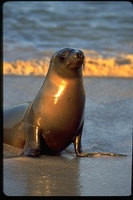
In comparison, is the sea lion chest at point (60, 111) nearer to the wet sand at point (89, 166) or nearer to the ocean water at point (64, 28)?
the wet sand at point (89, 166)

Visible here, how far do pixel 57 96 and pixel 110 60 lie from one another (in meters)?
5.10

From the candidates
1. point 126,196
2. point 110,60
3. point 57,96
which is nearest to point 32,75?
point 110,60

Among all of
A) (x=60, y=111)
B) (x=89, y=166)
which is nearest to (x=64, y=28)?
(x=60, y=111)

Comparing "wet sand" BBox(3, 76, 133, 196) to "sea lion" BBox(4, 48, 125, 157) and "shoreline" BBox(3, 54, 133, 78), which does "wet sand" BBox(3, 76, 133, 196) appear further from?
"shoreline" BBox(3, 54, 133, 78)

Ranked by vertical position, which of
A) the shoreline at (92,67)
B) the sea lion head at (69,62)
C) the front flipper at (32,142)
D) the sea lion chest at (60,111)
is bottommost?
the shoreline at (92,67)

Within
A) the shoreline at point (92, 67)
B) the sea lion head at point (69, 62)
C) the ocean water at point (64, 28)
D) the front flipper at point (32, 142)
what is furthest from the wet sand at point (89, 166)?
the ocean water at point (64, 28)

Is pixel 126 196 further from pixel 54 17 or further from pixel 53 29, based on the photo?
pixel 54 17

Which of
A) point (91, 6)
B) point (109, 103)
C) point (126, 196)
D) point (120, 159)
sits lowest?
point (91, 6)

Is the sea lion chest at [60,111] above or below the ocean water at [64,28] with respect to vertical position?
above

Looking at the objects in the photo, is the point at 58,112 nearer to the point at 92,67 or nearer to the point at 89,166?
the point at 89,166

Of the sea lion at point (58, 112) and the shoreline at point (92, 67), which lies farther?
the shoreline at point (92, 67)

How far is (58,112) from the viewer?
4051 mm

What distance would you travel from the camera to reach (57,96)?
4.07 m

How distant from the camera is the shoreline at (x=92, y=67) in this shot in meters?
8.24
